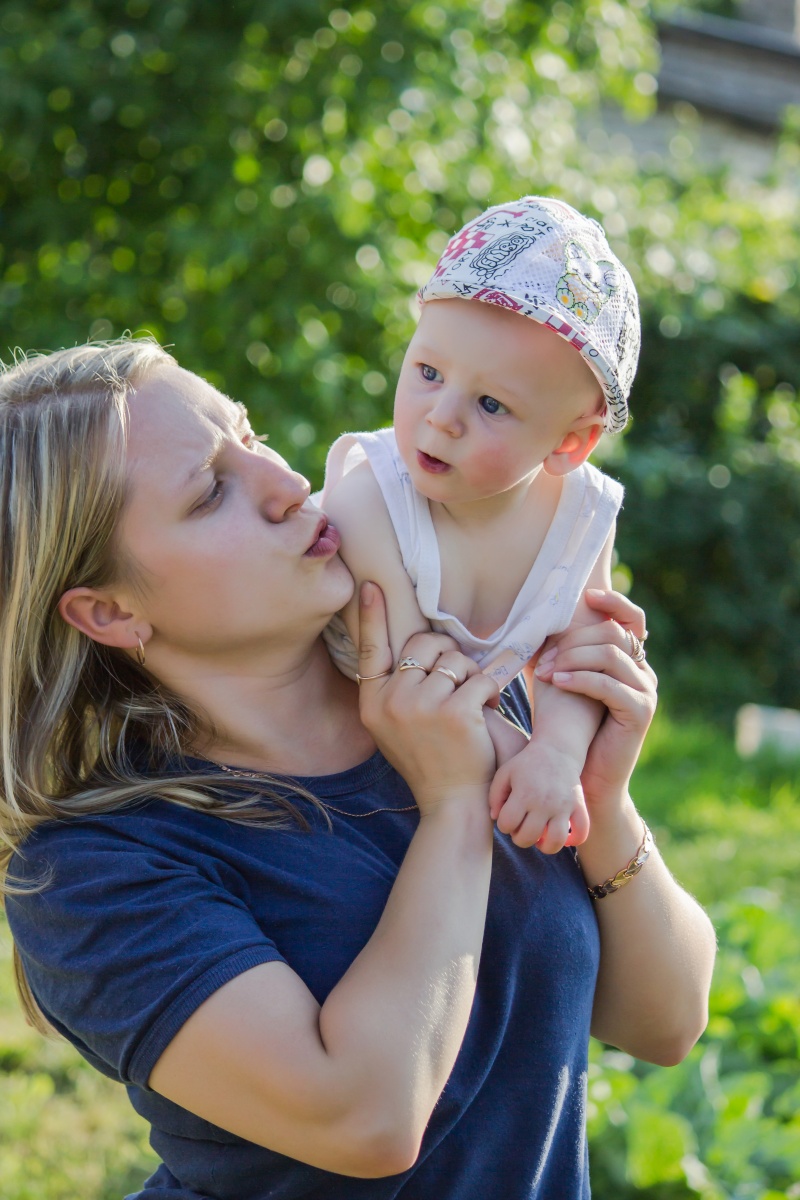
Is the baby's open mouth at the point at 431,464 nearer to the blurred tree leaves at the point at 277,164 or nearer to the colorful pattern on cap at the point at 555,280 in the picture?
the colorful pattern on cap at the point at 555,280

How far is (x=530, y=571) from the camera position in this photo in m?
1.85

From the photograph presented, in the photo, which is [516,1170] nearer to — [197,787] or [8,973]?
[197,787]

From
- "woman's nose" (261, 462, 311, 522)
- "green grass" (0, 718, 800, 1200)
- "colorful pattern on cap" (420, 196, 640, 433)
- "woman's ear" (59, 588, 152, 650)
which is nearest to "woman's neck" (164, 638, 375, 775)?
"woman's ear" (59, 588, 152, 650)

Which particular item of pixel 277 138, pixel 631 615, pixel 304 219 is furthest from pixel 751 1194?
pixel 277 138

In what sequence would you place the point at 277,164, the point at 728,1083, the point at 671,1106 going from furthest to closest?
the point at 277,164 → the point at 728,1083 → the point at 671,1106

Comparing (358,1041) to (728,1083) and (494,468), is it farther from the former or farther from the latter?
(728,1083)

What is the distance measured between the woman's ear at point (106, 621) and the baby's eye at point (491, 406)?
55 centimetres

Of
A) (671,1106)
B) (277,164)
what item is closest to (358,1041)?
(671,1106)

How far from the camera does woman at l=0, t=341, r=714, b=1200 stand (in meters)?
1.42

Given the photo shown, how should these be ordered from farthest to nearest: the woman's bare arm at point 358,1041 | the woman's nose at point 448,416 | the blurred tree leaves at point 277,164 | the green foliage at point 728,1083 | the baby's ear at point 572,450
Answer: the blurred tree leaves at point 277,164, the green foliage at point 728,1083, the baby's ear at point 572,450, the woman's nose at point 448,416, the woman's bare arm at point 358,1041

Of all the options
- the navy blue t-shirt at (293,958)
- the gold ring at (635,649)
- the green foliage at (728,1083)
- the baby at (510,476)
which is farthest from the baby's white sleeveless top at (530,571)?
the green foliage at (728,1083)

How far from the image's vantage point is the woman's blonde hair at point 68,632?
164 cm

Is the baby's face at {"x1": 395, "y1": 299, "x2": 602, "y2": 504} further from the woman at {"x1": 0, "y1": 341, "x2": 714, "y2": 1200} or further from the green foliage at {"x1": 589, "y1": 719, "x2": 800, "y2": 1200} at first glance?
the green foliage at {"x1": 589, "y1": 719, "x2": 800, "y2": 1200}

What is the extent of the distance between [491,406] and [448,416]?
7 centimetres
